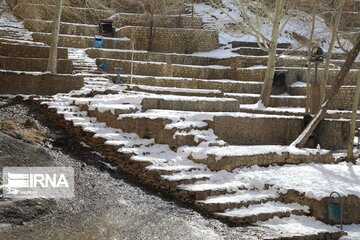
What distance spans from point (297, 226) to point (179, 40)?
2224 cm

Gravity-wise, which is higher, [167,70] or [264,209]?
[167,70]

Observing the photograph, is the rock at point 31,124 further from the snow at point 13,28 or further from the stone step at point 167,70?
the snow at point 13,28

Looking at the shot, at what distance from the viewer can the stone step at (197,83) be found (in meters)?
19.9

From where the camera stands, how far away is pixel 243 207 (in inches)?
339

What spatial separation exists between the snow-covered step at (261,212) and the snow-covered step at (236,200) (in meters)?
0.08

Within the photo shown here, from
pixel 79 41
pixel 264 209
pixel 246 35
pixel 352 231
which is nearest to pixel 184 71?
pixel 79 41

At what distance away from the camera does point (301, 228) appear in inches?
324

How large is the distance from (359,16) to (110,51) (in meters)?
16.5

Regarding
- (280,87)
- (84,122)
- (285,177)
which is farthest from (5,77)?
(280,87)

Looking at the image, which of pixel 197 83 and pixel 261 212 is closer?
pixel 261 212

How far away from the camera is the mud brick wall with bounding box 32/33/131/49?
73.4ft

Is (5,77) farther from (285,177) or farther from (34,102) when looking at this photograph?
(285,177)

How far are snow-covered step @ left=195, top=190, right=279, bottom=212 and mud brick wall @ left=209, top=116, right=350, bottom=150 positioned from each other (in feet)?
10.1

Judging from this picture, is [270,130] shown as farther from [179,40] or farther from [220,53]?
[179,40]
